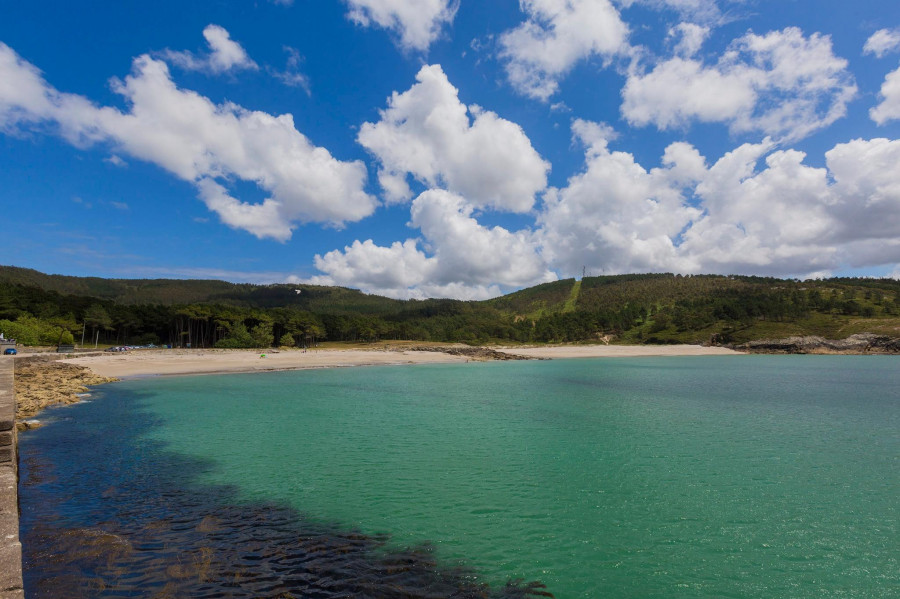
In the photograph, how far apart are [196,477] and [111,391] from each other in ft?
96.3

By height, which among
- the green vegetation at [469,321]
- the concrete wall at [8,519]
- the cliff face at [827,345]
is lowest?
the cliff face at [827,345]

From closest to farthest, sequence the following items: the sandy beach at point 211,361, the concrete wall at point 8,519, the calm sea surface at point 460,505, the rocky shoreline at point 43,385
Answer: the concrete wall at point 8,519 → the calm sea surface at point 460,505 → the rocky shoreline at point 43,385 → the sandy beach at point 211,361

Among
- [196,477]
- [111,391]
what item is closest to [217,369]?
[111,391]

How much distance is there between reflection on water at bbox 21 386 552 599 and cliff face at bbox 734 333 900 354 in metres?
144

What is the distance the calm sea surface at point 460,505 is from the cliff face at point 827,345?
11768 centimetres

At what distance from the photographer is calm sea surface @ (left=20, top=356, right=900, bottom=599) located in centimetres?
814

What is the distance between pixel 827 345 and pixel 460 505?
150 metres

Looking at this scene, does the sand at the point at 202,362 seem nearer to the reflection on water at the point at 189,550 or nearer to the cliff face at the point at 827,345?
the reflection on water at the point at 189,550

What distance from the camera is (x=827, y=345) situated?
388 feet

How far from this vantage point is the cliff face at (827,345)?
364 feet

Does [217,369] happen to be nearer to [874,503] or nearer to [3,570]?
[3,570]

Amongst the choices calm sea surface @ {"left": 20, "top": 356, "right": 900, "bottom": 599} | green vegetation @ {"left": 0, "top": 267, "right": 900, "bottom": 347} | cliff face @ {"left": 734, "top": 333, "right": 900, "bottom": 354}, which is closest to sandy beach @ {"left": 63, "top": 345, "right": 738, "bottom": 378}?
green vegetation @ {"left": 0, "top": 267, "right": 900, "bottom": 347}

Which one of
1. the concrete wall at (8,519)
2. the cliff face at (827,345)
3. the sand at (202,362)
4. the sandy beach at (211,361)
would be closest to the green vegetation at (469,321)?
the cliff face at (827,345)

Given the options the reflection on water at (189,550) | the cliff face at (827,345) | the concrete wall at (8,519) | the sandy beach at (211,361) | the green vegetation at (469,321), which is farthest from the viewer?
the cliff face at (827,345)
